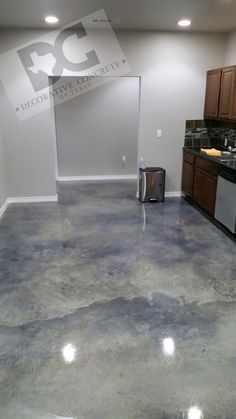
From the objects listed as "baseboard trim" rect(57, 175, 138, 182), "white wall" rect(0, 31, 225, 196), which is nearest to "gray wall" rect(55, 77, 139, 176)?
"baseboard trim" rect(57, 175, 138, 182)

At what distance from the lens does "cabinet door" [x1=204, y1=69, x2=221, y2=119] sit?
5.05m

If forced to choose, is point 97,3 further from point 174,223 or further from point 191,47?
point 174,223

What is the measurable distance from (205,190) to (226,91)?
4.85 ft

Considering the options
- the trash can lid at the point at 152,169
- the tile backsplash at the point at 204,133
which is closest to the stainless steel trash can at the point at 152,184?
the trash can lid at the point at 152,169

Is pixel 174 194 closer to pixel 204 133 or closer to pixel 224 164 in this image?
pixel 204 133

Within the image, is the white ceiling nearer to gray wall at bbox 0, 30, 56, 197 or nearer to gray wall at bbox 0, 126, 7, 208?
gray wall at bbox 0, 30, 56, 197

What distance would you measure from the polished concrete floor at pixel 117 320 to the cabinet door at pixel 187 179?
952 mm

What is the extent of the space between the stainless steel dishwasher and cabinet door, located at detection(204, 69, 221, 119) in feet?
4.72

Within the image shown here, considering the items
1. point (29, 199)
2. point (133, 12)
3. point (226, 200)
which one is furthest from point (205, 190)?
point (29, 199)

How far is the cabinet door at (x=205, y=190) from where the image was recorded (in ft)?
15.0

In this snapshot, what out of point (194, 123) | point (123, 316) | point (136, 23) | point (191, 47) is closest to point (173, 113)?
point (194, 123)

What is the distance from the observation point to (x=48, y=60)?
16.5ft

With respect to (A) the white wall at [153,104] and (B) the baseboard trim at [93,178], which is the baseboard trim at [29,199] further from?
(B) the baseboard trim at [93,178]

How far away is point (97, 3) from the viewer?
3621mm
